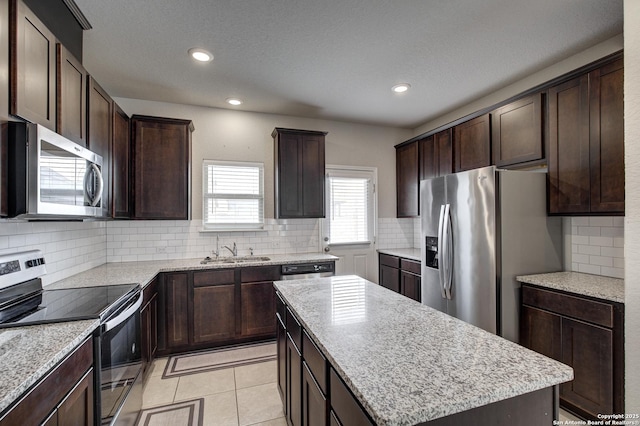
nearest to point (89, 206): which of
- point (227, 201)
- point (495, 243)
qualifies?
point (227, 201)

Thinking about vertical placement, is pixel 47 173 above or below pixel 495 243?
above

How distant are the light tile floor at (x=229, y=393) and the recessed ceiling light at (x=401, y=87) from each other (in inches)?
123

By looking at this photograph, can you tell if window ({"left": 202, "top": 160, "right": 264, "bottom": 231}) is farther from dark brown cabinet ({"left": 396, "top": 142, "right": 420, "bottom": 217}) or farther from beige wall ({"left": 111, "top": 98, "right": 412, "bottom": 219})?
dark brown cabinet ({"left": 396, "top": 142, "right": 420, "bottom": 217})

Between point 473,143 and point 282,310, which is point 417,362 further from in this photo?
point 473,143

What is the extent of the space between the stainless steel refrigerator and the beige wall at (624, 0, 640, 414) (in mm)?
1265

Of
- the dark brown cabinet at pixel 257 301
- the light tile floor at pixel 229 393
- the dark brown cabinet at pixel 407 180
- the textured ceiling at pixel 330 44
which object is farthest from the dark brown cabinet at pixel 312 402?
the dark brown cabinet at pixel 407 180

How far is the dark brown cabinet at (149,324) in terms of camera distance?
99.7 inches

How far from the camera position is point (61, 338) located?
1.29 metres

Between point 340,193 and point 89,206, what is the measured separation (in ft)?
10.0

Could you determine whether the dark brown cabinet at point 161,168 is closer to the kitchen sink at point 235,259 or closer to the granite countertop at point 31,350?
the kitchen sink at point 235,259

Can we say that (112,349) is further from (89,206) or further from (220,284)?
(220,284)

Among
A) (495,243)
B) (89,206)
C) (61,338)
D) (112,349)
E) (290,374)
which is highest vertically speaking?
(89,206)

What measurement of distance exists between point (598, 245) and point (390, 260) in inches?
88.6

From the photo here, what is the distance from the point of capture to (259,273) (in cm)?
336
